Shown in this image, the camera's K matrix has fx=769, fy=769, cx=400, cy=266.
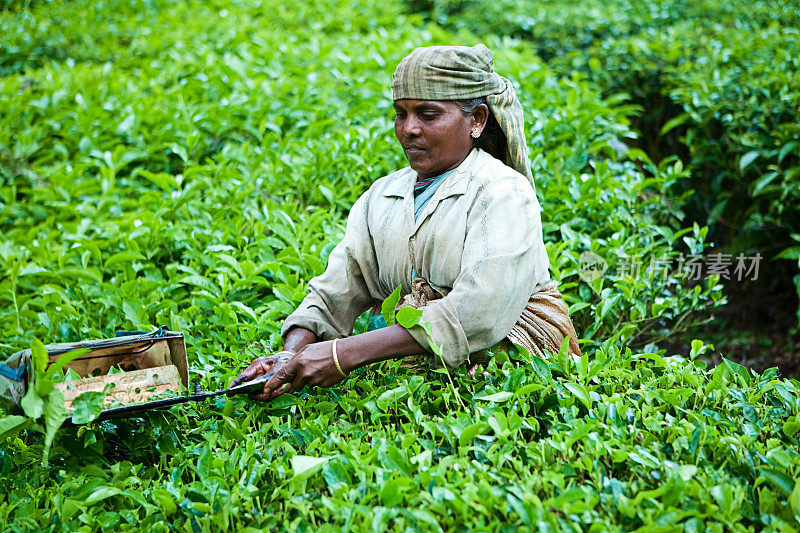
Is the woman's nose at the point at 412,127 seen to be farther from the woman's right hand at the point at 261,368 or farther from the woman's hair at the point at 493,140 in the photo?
the woman's right hand at the point at 261,368

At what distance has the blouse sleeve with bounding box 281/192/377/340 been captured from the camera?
8.73ft

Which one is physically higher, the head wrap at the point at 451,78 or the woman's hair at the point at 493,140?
the head wrap at the point at 451,78

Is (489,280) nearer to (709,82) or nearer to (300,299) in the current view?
(300,299)

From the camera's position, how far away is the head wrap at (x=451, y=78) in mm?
2373

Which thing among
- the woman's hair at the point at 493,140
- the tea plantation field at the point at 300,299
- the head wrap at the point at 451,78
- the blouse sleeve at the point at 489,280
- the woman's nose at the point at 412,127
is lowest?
the tea plantation field at the point at 300,299

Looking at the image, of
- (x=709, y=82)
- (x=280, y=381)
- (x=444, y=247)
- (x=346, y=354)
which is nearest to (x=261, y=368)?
(x=280, y=381)

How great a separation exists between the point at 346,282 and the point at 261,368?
46 cm

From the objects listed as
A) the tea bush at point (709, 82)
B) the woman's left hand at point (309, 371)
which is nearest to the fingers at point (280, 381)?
the woman's left hand at point (309, 371)

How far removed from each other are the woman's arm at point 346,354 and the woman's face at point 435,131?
0.58 metres

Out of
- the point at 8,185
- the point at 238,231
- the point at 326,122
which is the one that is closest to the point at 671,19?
the point at 326,122

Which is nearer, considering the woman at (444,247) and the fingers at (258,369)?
the woman at (444,247)

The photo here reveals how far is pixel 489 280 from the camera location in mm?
2250

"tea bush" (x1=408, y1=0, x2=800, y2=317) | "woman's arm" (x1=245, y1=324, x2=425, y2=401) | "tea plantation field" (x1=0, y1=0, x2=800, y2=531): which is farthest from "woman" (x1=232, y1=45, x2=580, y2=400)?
"tea bush" (x1=408, y1=0, x2=800, y2=317)

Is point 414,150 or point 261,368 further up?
point 414,150
